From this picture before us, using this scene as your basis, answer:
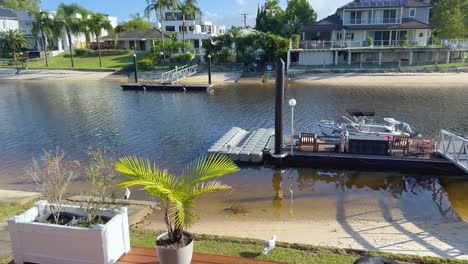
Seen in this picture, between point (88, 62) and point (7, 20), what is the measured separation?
2775 centimetres

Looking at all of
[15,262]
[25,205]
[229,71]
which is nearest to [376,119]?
[25,205]

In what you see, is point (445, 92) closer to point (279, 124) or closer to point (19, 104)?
point (279, 124)

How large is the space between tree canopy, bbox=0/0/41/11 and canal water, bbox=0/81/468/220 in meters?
62.6

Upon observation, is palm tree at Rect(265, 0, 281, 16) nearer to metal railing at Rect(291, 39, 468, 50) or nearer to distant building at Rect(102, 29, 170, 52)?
distant building at Rect(102, 29, 170, 52)

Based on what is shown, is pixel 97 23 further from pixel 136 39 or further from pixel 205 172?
pixel 205 172

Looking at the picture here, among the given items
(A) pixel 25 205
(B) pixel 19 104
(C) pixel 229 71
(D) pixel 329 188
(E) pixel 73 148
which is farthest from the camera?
(C) pixel 229 71

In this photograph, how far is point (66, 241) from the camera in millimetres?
6746

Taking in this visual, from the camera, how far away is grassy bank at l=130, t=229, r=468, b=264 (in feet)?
25.1

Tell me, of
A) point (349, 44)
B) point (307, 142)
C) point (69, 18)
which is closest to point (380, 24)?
point (349, 44)

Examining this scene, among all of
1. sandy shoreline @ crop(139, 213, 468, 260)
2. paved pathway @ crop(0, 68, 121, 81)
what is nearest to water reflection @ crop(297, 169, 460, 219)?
sandy shoreline @ crop(139, 213, 468, 260)

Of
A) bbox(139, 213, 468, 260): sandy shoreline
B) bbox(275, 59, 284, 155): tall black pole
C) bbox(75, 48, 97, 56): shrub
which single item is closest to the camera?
bbox(139, 213, 468, 260): sandy shoreline

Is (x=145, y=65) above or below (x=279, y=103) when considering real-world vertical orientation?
above

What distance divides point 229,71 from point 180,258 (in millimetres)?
49130

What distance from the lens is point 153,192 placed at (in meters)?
6.14
